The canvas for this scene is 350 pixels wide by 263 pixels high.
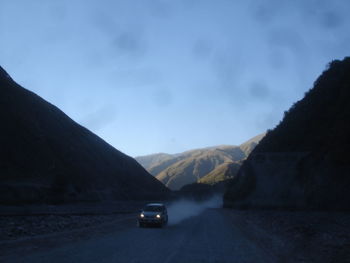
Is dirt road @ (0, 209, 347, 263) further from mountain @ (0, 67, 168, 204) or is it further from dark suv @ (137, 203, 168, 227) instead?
mountain @ (0, 67, 168, 204)

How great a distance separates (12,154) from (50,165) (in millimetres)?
7338

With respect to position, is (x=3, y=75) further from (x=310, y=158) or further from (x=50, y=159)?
(x=310, y=158)

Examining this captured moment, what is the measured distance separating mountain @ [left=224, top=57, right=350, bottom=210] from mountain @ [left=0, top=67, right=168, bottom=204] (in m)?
26.4

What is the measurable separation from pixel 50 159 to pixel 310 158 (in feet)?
138

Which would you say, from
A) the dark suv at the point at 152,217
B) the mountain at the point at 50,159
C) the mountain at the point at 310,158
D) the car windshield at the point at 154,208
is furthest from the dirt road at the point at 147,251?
the mountain at the point at 50,159

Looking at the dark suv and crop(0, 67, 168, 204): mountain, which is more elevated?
crop(0, 67, 168, 204): mountain

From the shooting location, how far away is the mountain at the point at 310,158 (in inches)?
1833

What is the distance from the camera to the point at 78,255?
12875mm

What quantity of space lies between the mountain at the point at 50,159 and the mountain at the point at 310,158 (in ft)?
86.7

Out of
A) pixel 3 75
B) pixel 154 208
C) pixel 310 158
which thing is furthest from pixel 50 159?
pixel 154 208

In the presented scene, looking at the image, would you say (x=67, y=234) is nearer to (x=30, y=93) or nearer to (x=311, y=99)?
(x=311, y=99)

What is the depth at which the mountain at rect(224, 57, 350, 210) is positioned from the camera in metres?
46.6

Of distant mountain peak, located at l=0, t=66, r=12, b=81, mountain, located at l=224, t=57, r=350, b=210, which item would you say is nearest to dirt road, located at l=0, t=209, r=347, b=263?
mountain, located at l=224, t=57, r=350, b=210

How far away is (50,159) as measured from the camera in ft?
233
